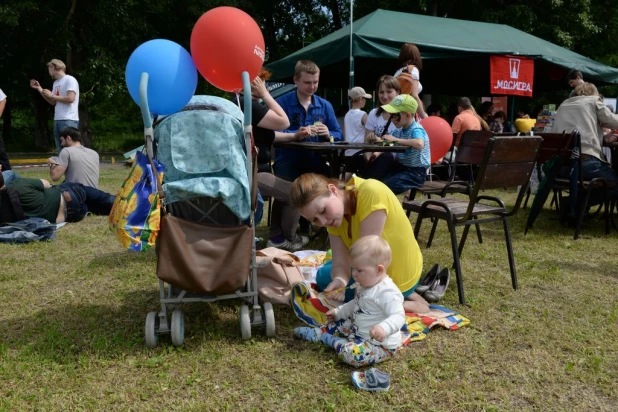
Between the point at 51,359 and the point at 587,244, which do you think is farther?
the point at 587,244

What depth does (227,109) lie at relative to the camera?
2828 millimetres

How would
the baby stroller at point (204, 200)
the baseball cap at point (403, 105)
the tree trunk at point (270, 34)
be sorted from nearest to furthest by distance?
the baby stroller at point (204, 200) → the baseball cap at point (403, 105) → the tree trunk at point (270, 34)

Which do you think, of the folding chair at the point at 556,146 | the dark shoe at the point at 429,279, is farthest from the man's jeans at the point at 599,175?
the dark shoe at the point at 429,279

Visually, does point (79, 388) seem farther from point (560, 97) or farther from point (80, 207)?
point (560, 97)

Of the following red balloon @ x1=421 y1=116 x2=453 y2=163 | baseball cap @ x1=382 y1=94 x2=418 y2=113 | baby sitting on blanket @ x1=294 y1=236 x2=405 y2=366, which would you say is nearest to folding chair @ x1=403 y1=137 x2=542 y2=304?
baby sitting on blanket @ x1=294 y1=236 x2=405 y2=366

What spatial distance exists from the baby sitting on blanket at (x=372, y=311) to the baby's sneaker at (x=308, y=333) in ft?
0.44

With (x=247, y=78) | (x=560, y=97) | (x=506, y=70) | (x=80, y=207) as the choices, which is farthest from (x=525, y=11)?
(x=247, y=78)

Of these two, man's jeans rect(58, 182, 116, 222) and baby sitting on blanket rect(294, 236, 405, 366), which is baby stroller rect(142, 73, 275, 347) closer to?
baby sitting on blanket rect(294, 236, 405, 366)

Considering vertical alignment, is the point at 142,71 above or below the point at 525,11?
below

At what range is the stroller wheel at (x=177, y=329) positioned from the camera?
2.76 metres

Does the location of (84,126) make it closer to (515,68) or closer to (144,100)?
(515,68)

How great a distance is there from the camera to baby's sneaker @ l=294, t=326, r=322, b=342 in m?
2.86

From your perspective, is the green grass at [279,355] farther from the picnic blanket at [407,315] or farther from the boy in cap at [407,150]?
the boy in cap at [407,150]

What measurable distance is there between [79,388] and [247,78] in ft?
5.45
